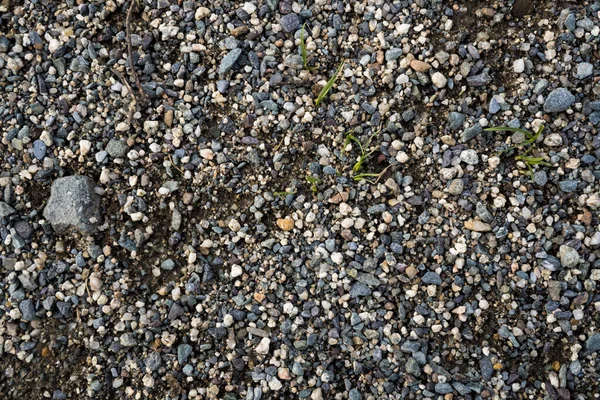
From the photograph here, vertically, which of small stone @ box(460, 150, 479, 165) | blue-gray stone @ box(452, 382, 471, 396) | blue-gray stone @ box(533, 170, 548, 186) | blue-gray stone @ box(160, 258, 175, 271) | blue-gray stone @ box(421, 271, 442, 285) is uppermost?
small stone @ box(460, 150, 479, 165)

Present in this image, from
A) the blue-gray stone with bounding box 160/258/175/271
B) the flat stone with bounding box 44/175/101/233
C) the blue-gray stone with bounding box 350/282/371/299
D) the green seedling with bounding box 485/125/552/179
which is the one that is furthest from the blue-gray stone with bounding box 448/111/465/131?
the flat stone with bounding box 44/175/101/233

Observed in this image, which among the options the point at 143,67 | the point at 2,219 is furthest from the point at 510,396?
the point at 2,219

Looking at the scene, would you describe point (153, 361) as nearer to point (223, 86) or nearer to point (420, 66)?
point (223, 86)

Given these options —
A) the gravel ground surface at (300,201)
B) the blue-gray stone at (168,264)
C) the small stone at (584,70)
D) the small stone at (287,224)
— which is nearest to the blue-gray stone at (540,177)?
the gravel ground surface at (300,201)

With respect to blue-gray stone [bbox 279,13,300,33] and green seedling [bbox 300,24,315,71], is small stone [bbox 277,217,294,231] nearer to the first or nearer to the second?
green seedling [bbox 300,24,315,71]

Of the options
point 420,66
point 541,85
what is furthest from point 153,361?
point 541,85

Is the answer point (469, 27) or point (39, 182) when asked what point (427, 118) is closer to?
point (469, 27)
